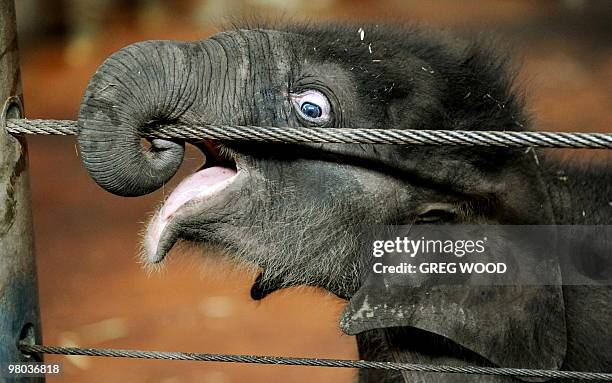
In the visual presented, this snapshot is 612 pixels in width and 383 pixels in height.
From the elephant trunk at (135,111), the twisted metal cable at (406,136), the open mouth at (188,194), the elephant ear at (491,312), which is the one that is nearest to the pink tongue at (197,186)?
the open mouth at (188,194)

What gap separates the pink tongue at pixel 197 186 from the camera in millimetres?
2172

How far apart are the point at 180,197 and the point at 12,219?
16.3 inches

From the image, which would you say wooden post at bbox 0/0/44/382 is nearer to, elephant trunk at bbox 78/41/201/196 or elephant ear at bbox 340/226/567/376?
elephant trunk at bbox 78/41/201/196

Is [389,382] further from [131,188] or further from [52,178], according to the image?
[52,178]

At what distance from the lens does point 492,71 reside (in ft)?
8.39

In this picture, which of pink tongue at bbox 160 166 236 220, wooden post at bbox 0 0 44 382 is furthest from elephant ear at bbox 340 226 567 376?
wooden post at bbox 0 0 44 382

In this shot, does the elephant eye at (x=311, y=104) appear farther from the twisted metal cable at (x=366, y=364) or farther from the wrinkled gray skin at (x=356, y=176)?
the twisted metal cable at (x=366, y=364)

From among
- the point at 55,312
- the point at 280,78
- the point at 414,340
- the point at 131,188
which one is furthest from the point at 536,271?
the point at 55,312

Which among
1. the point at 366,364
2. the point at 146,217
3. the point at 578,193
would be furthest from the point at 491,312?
the point at 146,217

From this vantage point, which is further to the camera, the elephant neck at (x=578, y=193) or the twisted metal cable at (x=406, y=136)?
the elephant neck at (x=578, y=193)

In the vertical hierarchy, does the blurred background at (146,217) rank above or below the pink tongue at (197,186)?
above

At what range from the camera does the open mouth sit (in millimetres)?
Result: 2152

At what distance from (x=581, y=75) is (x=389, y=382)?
7.63 meters

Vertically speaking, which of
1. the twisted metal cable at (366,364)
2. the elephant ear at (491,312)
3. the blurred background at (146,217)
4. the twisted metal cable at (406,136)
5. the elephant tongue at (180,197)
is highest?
the blurred background at (146,217)
